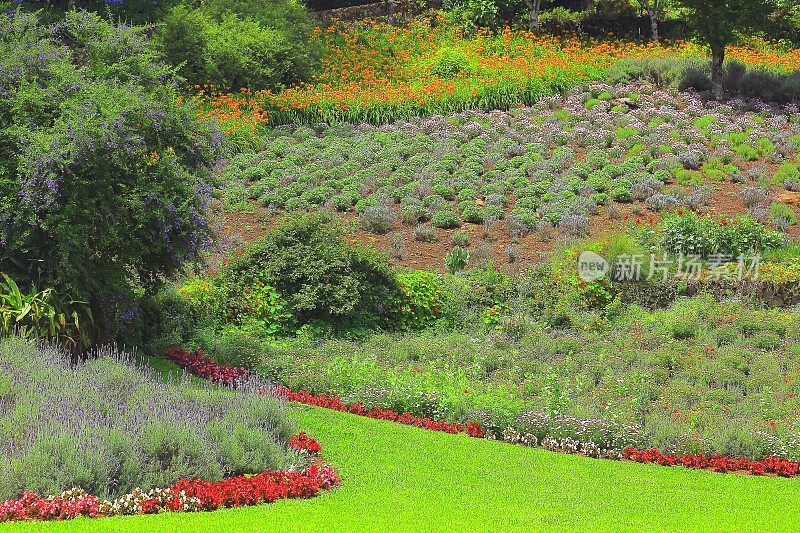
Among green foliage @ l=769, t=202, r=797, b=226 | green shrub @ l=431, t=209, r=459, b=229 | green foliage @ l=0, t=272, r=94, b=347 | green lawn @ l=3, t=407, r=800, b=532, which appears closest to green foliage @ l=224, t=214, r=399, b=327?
green foliage @ l=0, t=272, r=94, b=347

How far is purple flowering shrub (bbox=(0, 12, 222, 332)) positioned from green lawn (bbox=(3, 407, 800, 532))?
2881 mm

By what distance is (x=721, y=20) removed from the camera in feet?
76.4

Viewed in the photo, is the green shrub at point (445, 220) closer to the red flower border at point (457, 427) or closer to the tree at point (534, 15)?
the red flower border at point (457, 427)

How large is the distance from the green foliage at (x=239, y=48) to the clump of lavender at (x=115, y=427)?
49.8 ft

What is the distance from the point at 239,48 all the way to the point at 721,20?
11081mm

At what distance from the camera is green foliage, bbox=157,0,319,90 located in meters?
24.7

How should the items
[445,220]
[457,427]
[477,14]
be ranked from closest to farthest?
[457,427]
[445,220]
[477,14]

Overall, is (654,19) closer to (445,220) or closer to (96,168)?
(445,220)

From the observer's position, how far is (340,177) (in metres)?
20.4

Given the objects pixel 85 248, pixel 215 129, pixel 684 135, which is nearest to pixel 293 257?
pixel 215 129

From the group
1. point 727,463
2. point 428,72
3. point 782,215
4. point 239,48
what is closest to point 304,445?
point 727,463

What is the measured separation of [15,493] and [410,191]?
41.6 feet

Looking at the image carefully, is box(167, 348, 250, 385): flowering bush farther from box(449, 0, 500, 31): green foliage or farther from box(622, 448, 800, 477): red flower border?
box(449, 0, 500, 31): green foliage

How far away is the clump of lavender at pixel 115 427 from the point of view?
7797 millimetres
